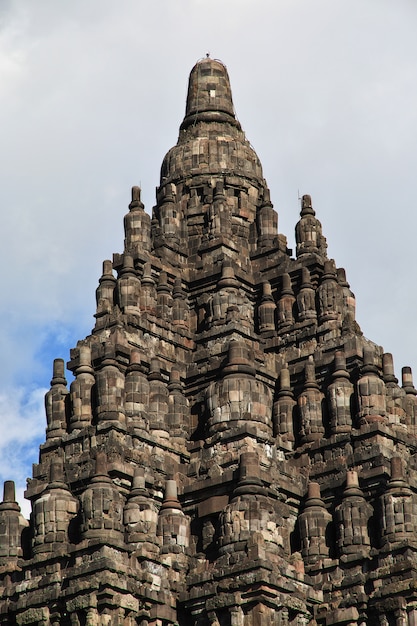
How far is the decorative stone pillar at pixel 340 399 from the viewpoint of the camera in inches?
3866

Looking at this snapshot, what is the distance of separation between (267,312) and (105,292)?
848 cm

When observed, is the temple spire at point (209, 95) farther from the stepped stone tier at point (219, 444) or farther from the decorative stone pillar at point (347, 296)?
the decorative stone pillar at point (347, 296)

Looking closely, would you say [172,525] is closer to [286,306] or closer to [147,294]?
[147,294]

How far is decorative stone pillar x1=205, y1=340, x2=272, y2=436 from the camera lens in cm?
9656

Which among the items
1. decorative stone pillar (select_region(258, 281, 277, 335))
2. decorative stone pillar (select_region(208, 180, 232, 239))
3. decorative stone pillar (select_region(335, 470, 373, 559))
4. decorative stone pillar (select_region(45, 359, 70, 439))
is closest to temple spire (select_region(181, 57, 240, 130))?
decorative stone pillar (select_region(208, 180, 232, 239))

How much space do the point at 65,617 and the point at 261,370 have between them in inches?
726

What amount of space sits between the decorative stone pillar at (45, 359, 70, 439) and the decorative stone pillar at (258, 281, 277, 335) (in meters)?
11.1

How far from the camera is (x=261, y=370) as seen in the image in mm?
100438

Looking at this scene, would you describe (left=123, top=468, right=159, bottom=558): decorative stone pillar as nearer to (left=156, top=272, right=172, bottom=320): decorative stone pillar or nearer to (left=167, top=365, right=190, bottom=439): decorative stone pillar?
(left=167, top=365, right=190, bottom=439): decorative stone pillar

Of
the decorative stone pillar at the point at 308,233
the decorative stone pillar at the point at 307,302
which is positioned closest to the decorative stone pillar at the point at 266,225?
the decorative stone pillar at the point at 308,233

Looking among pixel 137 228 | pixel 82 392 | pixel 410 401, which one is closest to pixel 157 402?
pixel 82 392

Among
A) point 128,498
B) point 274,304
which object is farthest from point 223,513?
point 274,304

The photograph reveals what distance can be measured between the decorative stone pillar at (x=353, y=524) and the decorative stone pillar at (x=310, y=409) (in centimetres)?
542

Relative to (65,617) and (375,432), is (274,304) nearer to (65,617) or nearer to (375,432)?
(375,432)
